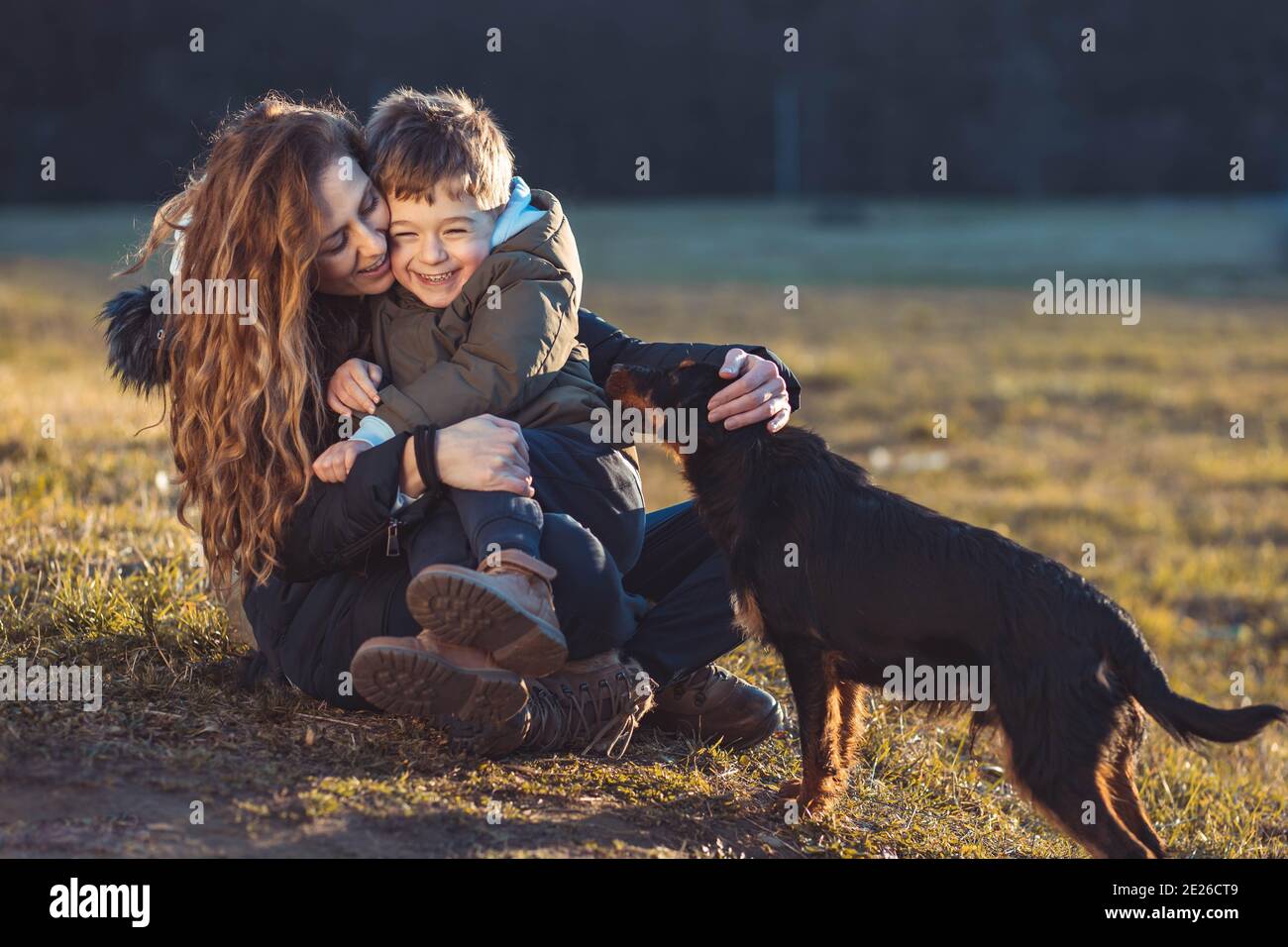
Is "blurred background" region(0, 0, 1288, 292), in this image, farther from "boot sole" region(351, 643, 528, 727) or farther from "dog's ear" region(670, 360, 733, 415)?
"boot sole" region(351, 643, 528, 727)

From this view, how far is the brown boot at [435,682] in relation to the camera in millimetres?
3281

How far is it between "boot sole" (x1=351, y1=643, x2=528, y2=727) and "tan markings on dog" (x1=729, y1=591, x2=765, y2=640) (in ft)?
2.13

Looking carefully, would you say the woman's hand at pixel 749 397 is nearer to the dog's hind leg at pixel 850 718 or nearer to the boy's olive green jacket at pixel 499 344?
the boy's olive green jacket at pixel 499 344

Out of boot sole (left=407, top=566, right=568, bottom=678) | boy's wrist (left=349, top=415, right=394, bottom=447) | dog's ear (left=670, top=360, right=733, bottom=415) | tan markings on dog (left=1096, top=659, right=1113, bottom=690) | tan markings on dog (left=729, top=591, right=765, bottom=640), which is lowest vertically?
tan markings on dog (left=1096, top=659, right=1113, bottom=690)

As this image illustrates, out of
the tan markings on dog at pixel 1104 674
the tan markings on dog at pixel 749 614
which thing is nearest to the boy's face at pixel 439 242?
the tan markings on dog at pixel 749 614

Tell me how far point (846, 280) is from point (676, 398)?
26963mm

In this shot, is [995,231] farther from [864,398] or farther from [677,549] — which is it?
[677,549]

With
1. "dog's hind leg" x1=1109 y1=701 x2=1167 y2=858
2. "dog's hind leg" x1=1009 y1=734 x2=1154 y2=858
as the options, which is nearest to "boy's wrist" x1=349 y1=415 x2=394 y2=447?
"dog's hind leg" x1=1009 y1=734 x2=1154 y2=858

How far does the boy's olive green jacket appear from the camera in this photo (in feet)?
12.2

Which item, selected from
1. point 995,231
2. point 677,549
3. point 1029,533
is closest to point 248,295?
point 677,549

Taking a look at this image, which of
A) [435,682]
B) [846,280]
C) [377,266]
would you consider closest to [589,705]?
[435,682]

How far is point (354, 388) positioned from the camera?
3.79 m

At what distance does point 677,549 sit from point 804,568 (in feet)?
2.63

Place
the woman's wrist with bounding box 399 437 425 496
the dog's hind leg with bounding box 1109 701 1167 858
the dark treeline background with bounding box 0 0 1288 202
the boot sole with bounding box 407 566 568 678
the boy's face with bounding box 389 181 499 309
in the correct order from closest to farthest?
the boot sole with bounding box 407 566 568 678
the dog's hind leg with bounding box 1109 701 1167 858
the woman's wrist with bounding box 399 437 425 496
the boy's face with bounding box 389 181 499 309
the dark treeline background with bounding box 0 0 1288 202
